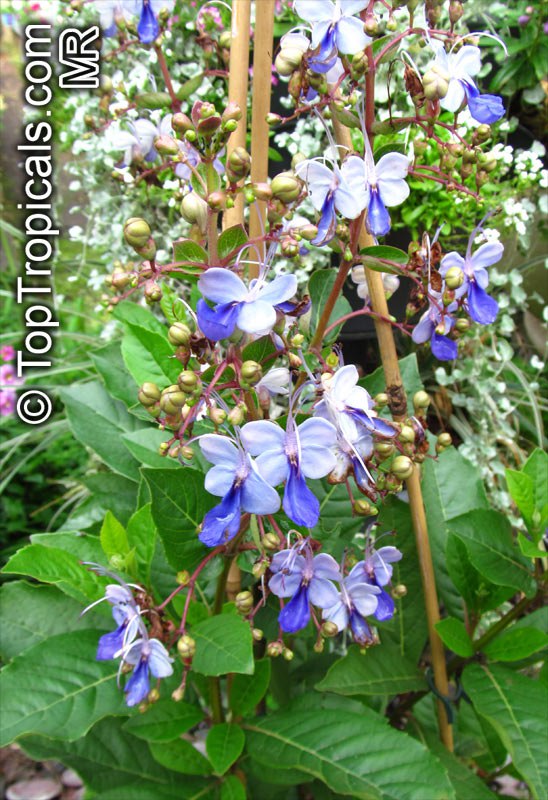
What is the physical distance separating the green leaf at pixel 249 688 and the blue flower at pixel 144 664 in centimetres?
20

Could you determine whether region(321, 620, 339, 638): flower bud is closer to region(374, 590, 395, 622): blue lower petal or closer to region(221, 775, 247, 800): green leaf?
region(374, 590, 395, 622): blue lower petal

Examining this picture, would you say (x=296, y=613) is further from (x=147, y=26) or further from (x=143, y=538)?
(x=147, y=26)

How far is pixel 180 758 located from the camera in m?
0.81

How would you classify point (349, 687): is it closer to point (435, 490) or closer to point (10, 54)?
point (435, 490)

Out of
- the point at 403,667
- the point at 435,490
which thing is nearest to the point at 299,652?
the point at 403,667

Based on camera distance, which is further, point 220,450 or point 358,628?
point 358,628

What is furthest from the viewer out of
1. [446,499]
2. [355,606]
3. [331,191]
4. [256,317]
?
[446,499]

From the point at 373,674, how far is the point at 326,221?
53cm

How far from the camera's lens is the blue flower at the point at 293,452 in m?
0.52

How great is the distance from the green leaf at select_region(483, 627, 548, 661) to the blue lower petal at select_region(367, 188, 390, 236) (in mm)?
508

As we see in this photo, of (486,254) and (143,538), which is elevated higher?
(486,254)

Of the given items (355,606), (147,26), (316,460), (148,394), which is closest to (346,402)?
(316,460)

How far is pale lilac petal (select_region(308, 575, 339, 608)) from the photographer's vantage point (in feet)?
2.17

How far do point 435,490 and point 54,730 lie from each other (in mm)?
547
